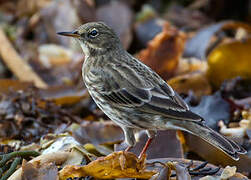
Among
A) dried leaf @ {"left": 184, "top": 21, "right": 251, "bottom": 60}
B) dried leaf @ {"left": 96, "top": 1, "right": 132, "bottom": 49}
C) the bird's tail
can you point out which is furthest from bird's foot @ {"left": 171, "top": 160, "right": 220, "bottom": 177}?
dried leaf @ {"left": 96, "top": 1, "right": 132, "bottom": 49}

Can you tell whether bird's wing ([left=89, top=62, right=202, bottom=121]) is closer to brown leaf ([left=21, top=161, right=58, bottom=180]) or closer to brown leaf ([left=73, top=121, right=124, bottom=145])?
brown leaf ([left=73, top=121, right=124, bottom=145])

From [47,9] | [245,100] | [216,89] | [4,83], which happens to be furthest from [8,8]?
[245,100]

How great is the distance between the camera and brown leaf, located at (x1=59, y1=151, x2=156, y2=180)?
4242mm

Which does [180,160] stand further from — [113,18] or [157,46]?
[113,18]

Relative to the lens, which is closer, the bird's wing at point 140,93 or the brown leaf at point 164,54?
the bird's wing at point 140,93

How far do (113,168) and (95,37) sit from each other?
5.81 ft

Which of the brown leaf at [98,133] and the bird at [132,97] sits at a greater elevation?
the bird at [132,97]

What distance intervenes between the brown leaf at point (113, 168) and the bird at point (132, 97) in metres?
0.62

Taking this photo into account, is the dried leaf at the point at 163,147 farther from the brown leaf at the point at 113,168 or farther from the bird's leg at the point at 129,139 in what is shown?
the brown leaf at the point at 113,168

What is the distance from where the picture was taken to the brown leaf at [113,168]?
13.9 feet

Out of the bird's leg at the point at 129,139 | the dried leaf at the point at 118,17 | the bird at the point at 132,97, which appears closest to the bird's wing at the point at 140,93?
the bird at the point at 132,97

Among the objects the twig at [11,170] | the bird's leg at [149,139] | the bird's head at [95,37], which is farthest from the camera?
the bird's head at [95,37]

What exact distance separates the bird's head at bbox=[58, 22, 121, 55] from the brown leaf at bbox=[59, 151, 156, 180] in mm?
1696

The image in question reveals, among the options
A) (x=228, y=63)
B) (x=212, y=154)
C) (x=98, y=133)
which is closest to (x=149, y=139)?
(x=212, y=154)
